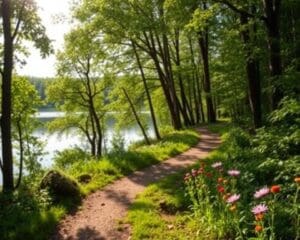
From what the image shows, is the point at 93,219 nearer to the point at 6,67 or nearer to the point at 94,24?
the point at 6,67

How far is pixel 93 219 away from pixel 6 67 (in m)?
4.97

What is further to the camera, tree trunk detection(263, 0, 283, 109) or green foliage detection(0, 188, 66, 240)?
tree trunk detection(263, 0, 283, 109)

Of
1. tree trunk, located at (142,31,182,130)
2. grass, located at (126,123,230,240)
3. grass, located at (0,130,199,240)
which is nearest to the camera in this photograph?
grass, located at (126,123,230,240)

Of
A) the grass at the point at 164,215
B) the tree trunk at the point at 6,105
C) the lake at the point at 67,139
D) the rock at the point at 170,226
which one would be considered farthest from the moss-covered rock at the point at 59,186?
the lake at the point at 67,139

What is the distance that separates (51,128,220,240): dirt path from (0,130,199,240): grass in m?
0.23

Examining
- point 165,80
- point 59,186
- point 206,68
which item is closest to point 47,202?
point 59,186

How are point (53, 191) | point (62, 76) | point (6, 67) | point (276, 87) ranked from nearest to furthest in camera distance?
1. point (53, 191)
2. point (276, 87)
3. point (6, 67)
4. point (62, 76)

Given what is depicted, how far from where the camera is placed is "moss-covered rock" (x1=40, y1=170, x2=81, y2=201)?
8914 mm

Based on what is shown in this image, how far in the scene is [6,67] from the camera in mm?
10492

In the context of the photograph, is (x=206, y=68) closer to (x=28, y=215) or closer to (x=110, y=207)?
(x=110, y=207)

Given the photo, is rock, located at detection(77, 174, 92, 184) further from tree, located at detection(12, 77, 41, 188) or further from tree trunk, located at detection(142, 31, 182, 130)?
tree trunk, located at detection(142, 31, 182, 130)

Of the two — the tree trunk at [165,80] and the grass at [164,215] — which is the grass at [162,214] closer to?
the grass at [164,215]

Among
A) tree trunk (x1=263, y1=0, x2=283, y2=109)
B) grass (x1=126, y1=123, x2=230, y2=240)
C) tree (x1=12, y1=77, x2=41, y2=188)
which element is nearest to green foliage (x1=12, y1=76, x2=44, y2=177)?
tree (x1=12, y1=77, x2=41, y2=188)

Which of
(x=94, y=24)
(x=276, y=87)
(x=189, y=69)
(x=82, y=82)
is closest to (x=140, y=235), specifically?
(x=276, y=87)
